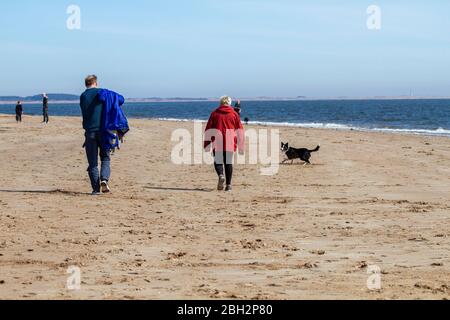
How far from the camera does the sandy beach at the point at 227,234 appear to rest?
6.06 meters

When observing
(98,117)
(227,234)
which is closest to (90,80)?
(98,117)

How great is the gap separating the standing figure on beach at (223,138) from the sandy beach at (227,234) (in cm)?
37

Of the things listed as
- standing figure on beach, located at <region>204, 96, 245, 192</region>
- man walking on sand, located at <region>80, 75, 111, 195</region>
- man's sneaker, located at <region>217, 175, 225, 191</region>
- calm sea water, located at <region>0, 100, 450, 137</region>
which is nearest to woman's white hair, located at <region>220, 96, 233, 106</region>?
standing figure on beach, located at <region>204, 96, 245, 192</region>

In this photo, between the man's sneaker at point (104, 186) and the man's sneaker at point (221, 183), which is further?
the man's sneaker at point (221, 183)

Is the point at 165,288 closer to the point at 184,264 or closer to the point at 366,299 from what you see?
the point at 184,264

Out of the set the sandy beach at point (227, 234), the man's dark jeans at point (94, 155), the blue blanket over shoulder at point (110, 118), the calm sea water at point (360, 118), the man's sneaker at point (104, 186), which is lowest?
the calm sea water at point (360, 118)

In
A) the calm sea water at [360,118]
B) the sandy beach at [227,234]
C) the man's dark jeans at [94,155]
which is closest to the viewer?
the sandy beach at [227,234]

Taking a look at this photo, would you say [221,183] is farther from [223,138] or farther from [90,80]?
[90,80]

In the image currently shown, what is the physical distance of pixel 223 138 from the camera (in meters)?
12.6

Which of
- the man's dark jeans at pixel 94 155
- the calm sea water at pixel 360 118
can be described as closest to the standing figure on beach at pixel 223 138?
the man's dark jeans at pixel 94 155

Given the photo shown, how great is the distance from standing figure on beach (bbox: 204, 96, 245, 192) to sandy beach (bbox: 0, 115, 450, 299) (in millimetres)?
368

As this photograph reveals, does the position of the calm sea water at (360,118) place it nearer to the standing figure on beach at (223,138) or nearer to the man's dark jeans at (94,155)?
the standing figure on beach at (223,138)

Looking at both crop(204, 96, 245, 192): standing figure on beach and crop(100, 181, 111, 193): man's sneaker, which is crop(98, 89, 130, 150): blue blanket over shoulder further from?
crop(204, 96, 245, 192): standing figure on beach

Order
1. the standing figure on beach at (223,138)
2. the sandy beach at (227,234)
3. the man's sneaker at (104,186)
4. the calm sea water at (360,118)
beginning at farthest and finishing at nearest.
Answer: the calm sea water at (360,118), the standing figure on beach at (223,138), the man's sneaker at (104,186), the sandy beach at (227,234)
